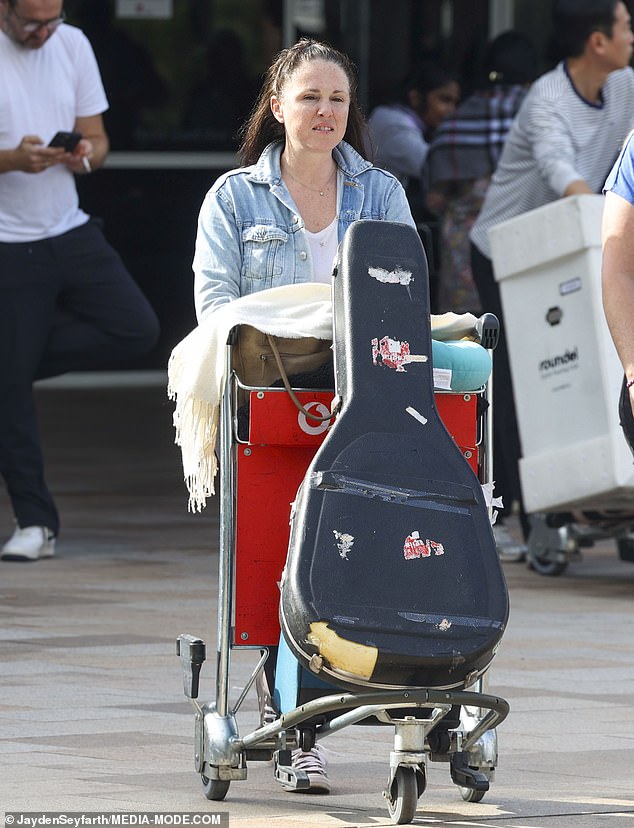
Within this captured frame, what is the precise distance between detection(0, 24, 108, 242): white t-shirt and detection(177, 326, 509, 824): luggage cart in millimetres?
3670

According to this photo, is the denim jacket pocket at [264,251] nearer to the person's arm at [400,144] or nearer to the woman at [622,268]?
the woman at [622,268]

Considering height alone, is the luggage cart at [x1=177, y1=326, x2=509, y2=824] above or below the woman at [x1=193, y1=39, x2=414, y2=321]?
below

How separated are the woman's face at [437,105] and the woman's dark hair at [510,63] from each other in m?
2.00

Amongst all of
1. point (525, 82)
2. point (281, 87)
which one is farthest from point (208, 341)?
point (525, 82)

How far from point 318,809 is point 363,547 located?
671mm

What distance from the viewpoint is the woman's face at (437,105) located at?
37.4 feet

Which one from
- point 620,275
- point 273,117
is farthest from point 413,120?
point 620,275

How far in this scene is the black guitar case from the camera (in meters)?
4.06

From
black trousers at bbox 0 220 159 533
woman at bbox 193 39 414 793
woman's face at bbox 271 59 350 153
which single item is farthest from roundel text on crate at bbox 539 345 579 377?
woman's face at bbox 271 59 350 153

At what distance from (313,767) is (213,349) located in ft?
3.21

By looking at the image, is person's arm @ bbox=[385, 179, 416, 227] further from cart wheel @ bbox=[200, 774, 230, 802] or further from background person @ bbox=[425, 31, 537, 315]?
background person @ bbox=[425, 31, 537, 315]

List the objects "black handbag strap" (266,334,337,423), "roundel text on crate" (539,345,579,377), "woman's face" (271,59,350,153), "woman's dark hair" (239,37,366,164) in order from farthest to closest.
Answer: "roundel text on crate" (539,345,579,377) < "woman's dark hair" (239,37,366,164) < "woman's face" (271,59,350,153) < "black handbag strap" (266,334,337,423)

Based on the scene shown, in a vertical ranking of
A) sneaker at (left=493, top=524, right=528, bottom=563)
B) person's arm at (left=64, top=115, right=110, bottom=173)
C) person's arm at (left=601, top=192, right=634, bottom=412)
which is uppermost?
person's arm at (left=601, top=192, right=634, bottom=412)

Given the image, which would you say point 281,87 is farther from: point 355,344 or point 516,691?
point 516,691
